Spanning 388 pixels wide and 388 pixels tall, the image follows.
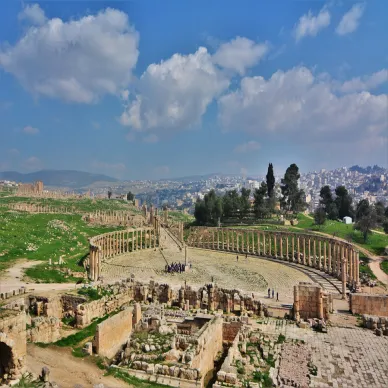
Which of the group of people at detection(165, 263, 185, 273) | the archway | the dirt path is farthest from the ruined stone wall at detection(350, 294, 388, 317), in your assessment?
the archway

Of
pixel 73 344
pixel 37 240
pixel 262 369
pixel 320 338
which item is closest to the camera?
pixel 262 369

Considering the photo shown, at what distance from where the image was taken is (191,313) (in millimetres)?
30969

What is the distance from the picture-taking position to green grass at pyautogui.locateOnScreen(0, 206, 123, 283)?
1620 inches

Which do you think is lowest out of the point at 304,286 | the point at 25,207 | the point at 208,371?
the point at 208,371

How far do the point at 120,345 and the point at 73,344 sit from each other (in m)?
2.82

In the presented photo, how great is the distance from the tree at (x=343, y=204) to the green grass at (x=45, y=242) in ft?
195

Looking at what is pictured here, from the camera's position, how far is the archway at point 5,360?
1684 cm

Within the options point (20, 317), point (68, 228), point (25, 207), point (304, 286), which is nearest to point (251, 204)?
point (68, 228)

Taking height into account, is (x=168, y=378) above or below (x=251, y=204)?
below

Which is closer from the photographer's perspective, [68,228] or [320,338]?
[320,338]

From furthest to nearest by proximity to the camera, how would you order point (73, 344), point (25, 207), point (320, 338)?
point (25, 207) → point (320, 338) → point (73, 344)

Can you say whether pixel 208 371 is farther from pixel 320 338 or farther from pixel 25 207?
pixel 25 207

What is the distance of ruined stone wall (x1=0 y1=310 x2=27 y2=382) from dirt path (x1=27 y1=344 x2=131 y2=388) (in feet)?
3.57

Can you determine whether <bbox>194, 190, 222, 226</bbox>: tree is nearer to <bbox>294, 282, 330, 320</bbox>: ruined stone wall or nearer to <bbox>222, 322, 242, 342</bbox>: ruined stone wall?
<bbox>294, 282, 330, 320</bbox>: ruined stone wall
